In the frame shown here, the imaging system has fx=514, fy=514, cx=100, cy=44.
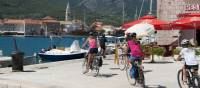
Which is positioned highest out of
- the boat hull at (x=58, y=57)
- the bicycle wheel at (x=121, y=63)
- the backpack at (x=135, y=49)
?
the backpack at (x=135, y=49)

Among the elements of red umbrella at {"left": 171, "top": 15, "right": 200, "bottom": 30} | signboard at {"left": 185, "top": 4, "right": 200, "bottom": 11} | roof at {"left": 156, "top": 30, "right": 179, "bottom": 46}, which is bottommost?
roof at {"left": 156, "top": 30, "right": 179, "bottom": 46}

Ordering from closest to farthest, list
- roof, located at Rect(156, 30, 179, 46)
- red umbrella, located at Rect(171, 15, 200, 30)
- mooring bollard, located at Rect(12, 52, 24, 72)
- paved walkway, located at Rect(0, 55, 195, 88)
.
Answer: paved walkway, located at Rect(0, 55, 195, 88) → mooring bollard, located at Rect(12, 52, 24, 72) → red umbrella, located at Rect(171, 15, 200, 30) → roof, located at Rect(156, 30, 179, 46)

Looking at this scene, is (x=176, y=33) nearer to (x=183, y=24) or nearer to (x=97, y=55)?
(x=183, y=24)

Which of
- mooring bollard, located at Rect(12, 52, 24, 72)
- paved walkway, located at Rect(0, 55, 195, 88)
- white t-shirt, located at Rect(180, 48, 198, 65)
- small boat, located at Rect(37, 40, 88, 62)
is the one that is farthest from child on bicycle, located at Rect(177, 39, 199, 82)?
small boat, located at Rect(37, 40, 88, 62)

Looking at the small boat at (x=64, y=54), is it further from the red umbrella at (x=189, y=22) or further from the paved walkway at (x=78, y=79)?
the paved walkway at (x=78, y=79)

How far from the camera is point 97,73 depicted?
764 inches

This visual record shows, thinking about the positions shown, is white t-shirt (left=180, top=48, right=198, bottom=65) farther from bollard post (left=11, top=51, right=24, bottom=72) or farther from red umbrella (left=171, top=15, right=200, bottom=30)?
red umbrella (left=171, top=15, right=200, bottom=30)

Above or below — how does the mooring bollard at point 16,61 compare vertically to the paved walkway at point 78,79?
above

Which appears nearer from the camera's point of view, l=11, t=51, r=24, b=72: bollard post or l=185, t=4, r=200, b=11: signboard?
l=11, t=51, r=24, b=72: bollard post

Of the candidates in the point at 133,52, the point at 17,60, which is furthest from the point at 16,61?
the point at 133,52

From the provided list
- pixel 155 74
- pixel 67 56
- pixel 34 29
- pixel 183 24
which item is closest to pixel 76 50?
pixel 67 56

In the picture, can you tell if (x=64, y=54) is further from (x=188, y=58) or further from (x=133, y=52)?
(x=188, y=58)

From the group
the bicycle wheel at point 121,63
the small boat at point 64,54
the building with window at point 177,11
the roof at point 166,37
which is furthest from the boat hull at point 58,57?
the bicycle wheel at point 121,63

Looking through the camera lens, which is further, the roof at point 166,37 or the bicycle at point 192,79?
the roof at point 166,37
